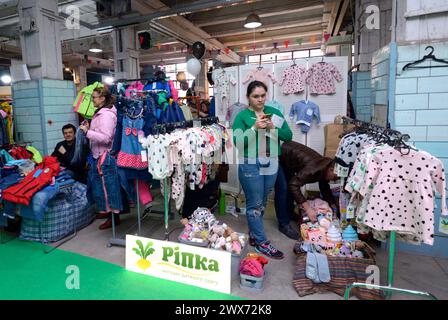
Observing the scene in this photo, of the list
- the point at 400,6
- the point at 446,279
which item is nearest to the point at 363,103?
the point at 400,6

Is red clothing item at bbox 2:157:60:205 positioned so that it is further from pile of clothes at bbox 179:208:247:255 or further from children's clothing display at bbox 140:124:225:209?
pile of clothes at bbox 179:208:247:255

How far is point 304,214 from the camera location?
11.1ft

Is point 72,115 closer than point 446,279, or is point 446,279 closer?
point 446,279

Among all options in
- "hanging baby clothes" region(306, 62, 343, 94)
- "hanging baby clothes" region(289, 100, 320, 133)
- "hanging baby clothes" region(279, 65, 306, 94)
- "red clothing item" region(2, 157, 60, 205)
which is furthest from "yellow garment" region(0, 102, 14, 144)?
"hanging baby clothes" region(306, 62, 343, 94)

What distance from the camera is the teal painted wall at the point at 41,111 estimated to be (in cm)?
505

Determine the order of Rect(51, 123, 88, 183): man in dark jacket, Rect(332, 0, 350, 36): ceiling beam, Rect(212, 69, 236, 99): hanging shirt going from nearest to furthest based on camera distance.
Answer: Rect(51, 123, 88, 183): man in dark jacket
Rect(212, 69, 236, 99): hanging shirt
Rect(332, 0, 350, 36): ceiling beam

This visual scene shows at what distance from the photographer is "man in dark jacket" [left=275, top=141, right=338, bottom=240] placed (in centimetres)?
319

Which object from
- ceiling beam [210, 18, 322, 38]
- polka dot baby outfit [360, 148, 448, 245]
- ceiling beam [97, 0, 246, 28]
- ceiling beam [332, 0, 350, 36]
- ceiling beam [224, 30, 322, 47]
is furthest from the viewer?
ceiling beam [224, 30, 322, 47]

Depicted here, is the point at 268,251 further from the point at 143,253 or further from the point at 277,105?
the point at 277,105

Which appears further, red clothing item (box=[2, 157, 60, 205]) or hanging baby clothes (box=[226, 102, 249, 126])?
hanging baby clothes (box=[226, 102, 249, 126])

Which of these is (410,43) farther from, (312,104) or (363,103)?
(363,103)

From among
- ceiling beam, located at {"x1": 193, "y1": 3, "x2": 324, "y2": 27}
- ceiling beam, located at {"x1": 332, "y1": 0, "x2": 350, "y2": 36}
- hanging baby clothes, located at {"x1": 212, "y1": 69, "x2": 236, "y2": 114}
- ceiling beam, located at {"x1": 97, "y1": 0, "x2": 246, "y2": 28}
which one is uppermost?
ceiling beam, located at {"x1": 193, "y1": 3, "x2": 324, "y2": 27}

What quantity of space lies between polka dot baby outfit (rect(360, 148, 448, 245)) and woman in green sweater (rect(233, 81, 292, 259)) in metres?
0.93
